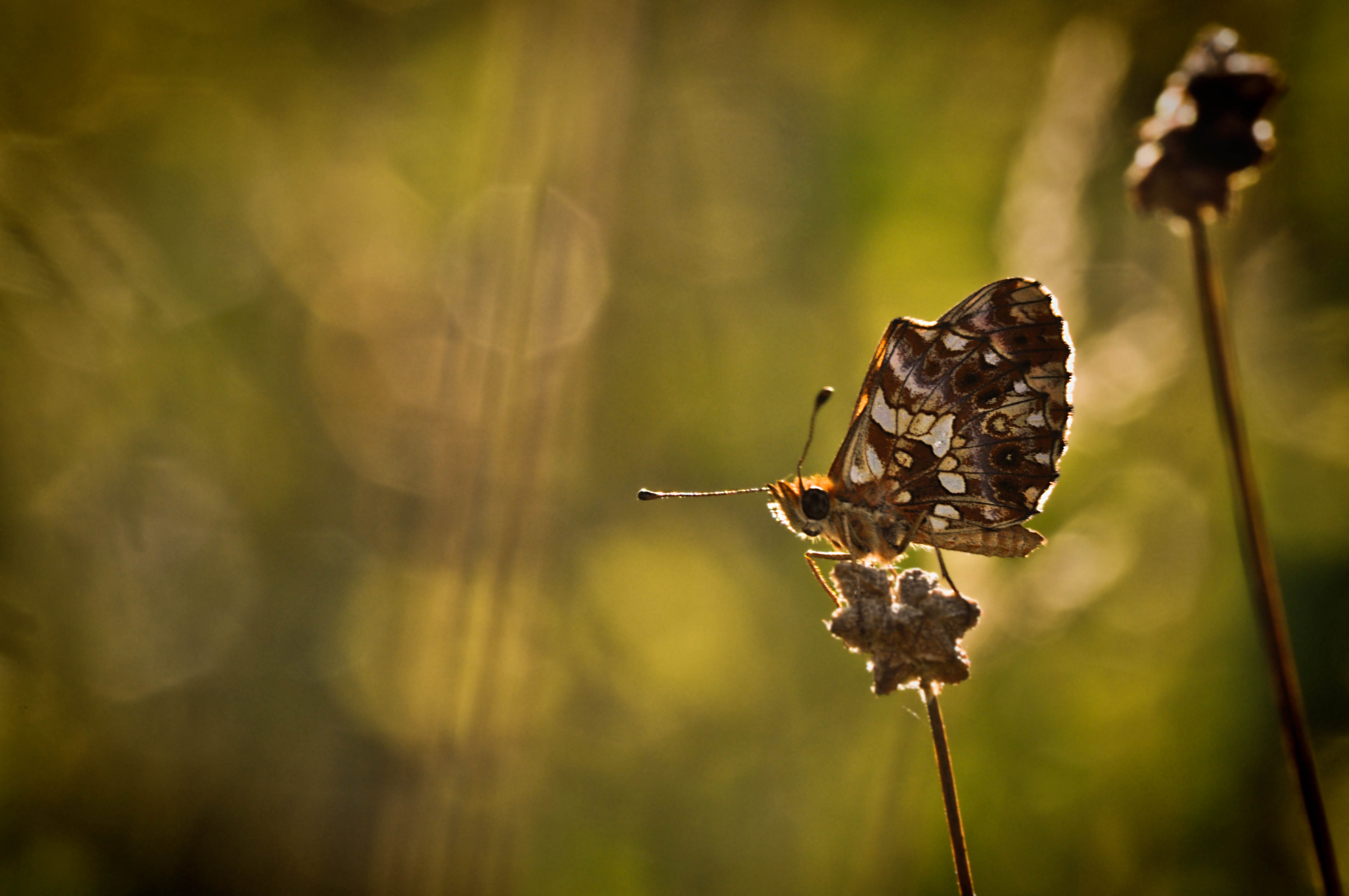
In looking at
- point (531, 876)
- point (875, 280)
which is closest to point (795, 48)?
point (875, 280)

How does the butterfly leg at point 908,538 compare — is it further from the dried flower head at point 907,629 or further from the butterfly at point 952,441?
the dried flower head at point 907,629

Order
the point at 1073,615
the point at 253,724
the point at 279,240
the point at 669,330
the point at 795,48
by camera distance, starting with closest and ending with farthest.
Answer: the point at 1073,615
the point at 253,724
the point at 669,330
the point at 279,240
the point at 795,48

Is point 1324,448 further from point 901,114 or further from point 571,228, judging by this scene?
point 571,228

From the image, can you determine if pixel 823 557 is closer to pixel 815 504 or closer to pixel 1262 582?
pixel 815 504

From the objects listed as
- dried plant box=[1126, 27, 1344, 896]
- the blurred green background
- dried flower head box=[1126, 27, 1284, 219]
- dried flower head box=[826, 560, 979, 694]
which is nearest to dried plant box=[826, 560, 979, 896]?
dried flower head box=[826, 560, 979, 694]

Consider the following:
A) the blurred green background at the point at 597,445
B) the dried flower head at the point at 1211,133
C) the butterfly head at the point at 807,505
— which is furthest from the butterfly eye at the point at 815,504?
the dried flower head at the point at 1211,133
